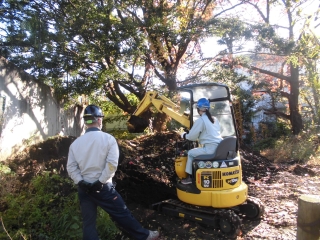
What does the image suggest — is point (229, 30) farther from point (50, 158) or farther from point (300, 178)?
point (50, 158)

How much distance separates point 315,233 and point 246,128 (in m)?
14.7

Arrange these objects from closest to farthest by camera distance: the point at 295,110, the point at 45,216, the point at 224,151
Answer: the point at 45,216 < the point at 224,151 < the point at 295,110

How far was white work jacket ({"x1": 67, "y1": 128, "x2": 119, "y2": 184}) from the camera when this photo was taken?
346 centimetres

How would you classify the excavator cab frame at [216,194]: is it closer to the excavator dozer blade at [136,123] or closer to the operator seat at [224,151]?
the operator seat at [224,151]

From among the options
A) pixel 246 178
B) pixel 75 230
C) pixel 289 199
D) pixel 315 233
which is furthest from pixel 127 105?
pixel 315 233

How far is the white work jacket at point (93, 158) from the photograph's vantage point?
3.46 metres

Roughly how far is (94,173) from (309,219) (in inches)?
88.6

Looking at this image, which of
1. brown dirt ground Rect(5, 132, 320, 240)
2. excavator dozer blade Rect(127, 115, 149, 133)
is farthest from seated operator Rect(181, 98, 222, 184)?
excavator dozer blade Rect(127, 115, 149, 133)

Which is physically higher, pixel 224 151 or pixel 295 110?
pixel 295 110

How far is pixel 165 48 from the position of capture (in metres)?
9.62

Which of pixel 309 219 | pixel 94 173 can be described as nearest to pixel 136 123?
pixel 94 173

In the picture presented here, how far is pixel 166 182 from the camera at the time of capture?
20.8ft

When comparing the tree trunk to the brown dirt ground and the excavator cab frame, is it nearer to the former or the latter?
the brown dirt ground

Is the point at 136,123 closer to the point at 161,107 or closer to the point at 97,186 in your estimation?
the point at 161,107
